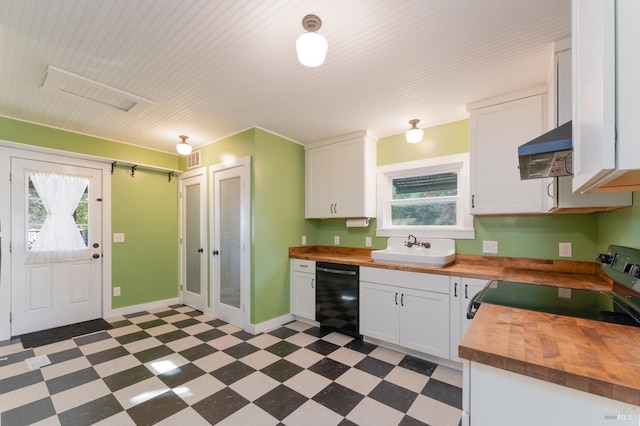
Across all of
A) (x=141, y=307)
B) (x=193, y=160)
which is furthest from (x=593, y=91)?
(x=141, y=307)

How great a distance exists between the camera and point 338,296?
125 inches

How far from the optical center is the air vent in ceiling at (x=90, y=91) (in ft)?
7.13

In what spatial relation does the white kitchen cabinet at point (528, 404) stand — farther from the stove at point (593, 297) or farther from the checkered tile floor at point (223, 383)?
the checkered tile floor at point (223, 383)

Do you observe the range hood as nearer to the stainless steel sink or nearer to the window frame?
the window frame

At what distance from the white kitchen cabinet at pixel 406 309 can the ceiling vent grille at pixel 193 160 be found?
297 centimetres

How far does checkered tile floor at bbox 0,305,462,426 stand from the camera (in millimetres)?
1811

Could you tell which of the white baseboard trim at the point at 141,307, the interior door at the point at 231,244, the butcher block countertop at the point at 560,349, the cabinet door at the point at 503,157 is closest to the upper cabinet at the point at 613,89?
the butcher block countertop at the point at 560,349

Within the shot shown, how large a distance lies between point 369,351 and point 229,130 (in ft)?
10.0

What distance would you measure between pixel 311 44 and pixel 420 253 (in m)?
2.43

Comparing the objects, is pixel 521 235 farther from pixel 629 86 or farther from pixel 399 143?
pixel 629 86

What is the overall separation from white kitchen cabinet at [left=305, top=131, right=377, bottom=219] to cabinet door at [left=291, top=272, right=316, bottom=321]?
0.86 m

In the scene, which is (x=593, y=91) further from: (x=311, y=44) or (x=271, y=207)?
(x=271, y=207)

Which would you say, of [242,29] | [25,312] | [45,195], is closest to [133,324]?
[25,312]

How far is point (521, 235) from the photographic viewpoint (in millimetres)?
2582
